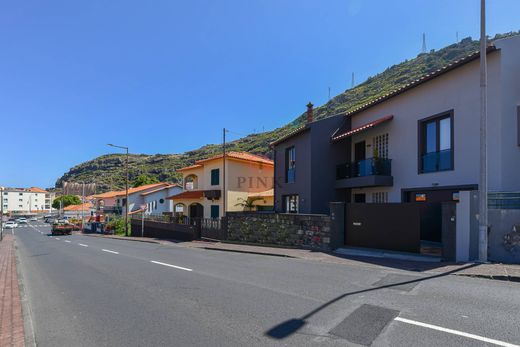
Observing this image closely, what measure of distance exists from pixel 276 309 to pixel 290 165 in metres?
18.6

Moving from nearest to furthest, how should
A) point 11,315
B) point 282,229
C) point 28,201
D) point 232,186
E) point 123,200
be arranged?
point 11,315
point 282,229
point 232,186
point 123,200
point 28,201

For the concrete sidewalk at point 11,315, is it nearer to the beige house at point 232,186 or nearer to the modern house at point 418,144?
the modern house at point 418,144

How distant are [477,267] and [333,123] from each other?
42.4 ft

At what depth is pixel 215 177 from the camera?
33.5m

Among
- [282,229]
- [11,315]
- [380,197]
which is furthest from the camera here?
[380,197]

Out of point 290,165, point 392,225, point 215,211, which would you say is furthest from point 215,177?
point 392,225

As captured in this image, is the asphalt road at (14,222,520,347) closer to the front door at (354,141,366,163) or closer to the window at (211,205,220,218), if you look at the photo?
the front door at (354,141,366,163)

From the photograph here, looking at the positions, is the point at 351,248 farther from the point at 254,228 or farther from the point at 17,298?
the point at 17,298

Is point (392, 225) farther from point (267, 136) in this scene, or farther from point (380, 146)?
point (267, 136)

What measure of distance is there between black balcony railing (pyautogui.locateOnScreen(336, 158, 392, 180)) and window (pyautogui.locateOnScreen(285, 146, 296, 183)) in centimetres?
410

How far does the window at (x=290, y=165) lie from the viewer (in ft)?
77.1

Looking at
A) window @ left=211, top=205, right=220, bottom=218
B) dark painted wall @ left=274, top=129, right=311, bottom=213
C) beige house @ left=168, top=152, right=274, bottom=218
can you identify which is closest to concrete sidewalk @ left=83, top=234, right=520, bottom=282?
dark painted wall @ left=274, top=129, right=311, bottom=213

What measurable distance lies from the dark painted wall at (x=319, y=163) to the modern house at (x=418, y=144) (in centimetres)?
6

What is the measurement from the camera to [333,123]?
69.6ft
